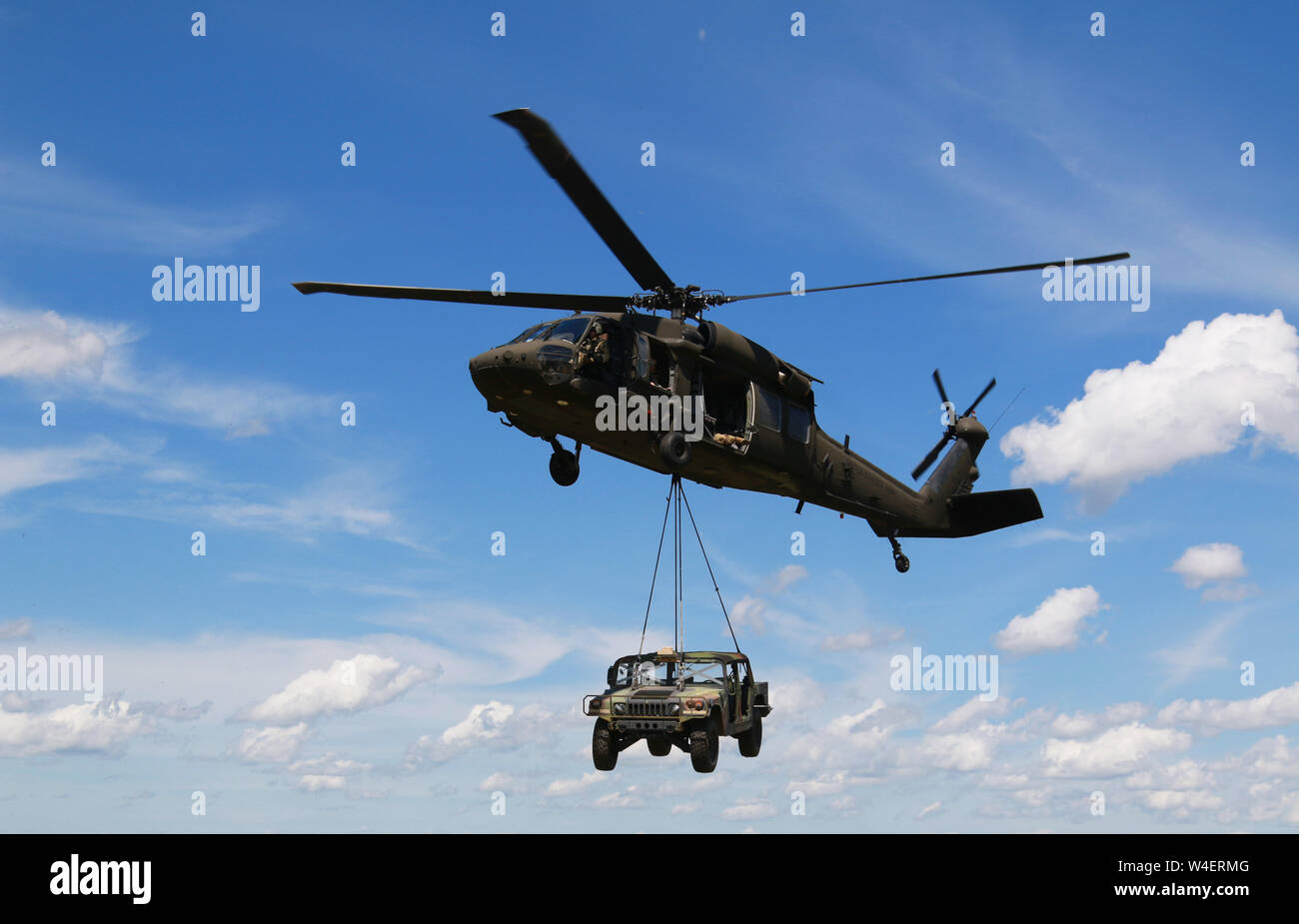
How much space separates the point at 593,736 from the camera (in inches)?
695

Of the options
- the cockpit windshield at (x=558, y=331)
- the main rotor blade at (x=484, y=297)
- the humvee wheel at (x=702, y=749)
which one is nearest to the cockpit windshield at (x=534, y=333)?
the cockpit windshield at (x=558, y=331)

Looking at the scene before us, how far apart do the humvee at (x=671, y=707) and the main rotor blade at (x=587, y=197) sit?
256 inches

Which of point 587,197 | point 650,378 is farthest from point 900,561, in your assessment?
point 587,197

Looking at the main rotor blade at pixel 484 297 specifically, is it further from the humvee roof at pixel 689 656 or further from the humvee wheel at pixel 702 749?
the humvee wheel at pixel 702 749

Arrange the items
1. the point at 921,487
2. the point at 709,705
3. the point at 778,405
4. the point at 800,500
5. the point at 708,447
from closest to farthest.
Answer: the point at 709,705, the point at 708,447, the point at 778,405, the point at 800,500, the point at 921,487

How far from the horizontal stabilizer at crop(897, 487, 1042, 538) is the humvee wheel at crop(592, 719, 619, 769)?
9.59 metres

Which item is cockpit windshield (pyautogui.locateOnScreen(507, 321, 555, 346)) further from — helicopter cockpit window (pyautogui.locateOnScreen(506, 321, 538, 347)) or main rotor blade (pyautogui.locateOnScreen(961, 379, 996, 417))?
main rotor blade (pyautogui.locateOnScreen(961, 379, 996, 417))

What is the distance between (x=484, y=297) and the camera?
1834 centimetres

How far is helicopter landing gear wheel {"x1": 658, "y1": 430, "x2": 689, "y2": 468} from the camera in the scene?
17891 millimetres

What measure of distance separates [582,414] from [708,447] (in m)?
2.42

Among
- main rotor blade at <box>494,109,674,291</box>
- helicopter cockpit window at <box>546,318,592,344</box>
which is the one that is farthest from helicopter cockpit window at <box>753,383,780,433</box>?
helicopter cockpit window at <box>546,318,592,344</box>

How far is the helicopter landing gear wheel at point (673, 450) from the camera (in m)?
17.9
